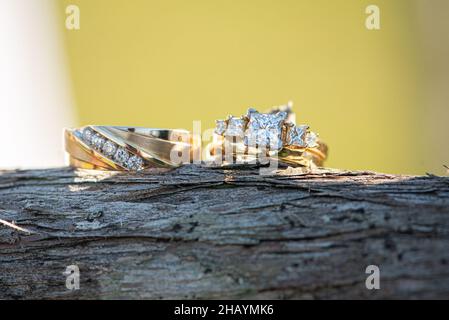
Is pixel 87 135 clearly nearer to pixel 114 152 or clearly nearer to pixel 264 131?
pixel 114 152

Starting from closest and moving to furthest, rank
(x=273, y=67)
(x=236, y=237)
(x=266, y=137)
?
(x=236, y=237)
(x=266, y=137)
(x=273, y=67)

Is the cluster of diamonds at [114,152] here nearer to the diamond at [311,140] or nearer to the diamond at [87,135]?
the diamond at [87,135]

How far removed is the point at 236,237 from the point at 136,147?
1.17ft

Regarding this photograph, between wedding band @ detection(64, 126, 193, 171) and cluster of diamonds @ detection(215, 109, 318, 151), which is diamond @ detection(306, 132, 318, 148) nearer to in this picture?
cluster of diamonds @ detection(215, 109, 318, 151)

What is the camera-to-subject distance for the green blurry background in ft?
7.07

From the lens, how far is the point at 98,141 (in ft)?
3.22

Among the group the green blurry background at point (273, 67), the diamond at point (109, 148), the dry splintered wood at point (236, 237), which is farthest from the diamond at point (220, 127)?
the green blurry background at point (273, 67)

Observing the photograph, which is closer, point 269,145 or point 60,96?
point 269,145

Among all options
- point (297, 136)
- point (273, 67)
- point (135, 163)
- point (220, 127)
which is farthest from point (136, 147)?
point (273, 67)

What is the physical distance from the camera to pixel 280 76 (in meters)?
2.26

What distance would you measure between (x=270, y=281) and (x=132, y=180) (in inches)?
13.8

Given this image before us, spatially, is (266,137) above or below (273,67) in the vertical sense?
below

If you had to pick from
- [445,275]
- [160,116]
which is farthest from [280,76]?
[445,275]
